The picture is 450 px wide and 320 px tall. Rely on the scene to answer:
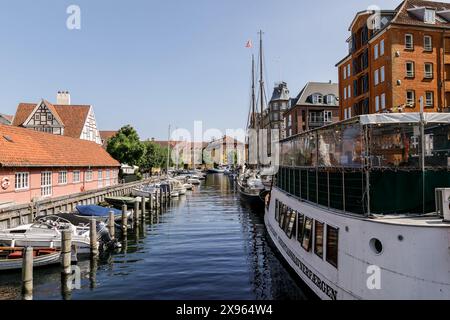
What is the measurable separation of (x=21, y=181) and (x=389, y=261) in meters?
27.1

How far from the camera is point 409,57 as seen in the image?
37688 mm

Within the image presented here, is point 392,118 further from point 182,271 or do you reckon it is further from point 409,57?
point 409,57

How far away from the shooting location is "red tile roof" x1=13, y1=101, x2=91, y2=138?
57656mm

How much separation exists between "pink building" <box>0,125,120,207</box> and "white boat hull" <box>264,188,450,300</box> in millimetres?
23396

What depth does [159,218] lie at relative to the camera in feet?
113

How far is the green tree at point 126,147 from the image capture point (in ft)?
193

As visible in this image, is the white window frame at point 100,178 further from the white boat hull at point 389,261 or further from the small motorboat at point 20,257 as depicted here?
the white boat hull at point 389,261

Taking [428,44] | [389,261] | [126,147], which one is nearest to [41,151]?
[126,147]

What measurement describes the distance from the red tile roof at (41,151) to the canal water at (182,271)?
10.5 m

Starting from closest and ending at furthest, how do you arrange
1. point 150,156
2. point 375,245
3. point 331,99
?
point 375,245
point 331,99
point 150,156

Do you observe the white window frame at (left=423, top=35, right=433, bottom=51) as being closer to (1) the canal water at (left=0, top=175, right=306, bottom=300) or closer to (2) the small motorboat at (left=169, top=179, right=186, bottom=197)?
(1) the canal water at (left=0, top=175, right=306, bottom=300)

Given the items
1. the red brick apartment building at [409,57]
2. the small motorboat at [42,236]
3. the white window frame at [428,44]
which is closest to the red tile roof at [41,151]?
the small motorboat at [42,236]

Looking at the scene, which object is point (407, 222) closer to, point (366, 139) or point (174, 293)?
point (366, 139)

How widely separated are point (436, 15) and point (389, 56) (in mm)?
9248
